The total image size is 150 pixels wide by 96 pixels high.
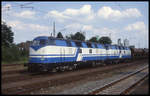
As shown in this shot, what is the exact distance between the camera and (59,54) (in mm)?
22797

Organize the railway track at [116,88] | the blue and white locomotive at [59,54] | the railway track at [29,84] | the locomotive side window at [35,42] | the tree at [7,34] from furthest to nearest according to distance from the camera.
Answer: the tree at [7,34] → the locomotive side window at [35,42] → the blue and white locomotive at [59,54] → the railway track at [29,84] → the railway track at [116,88]

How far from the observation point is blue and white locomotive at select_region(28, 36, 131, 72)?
2117cm

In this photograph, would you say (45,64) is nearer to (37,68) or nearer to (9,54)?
(37,68)

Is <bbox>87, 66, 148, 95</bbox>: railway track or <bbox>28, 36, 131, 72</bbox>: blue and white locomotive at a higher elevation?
<bbox>28, 36, 131, 72</bbox>: blue and white locomotive

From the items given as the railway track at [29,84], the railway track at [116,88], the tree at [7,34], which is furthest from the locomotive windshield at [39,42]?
the tree at [7,34]

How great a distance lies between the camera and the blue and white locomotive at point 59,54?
21.2 metres

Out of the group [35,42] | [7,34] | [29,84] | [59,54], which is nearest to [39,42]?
[35,42]

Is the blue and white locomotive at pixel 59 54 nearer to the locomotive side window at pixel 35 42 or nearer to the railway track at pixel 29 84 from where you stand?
the locomotive side window at pixel 35 42

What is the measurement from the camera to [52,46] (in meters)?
21.8

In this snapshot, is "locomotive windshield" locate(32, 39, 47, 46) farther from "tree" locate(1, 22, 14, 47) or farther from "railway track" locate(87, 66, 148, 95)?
"tree" locate(1, 22, 14, 47)

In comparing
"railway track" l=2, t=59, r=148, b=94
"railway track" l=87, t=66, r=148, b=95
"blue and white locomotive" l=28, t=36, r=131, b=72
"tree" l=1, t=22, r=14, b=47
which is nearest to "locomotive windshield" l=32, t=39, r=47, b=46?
"blue and white locomotive" l=28, t=36, r=131, b=72

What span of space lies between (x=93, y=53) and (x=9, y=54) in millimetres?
16971

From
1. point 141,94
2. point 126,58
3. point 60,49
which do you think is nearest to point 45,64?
point 60,49

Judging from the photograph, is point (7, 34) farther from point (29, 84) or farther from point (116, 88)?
point (116, 88)
